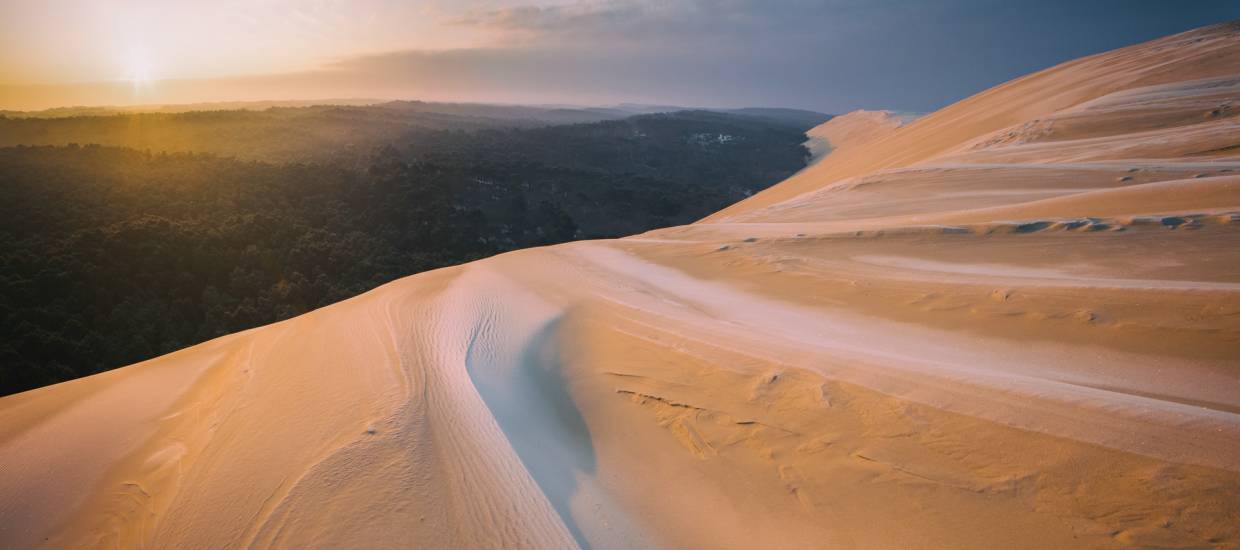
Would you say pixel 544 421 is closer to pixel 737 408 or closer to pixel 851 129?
pixel 737 408

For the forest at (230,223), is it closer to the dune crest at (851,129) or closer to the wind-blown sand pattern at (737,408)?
the wind-blown sand pattern at (737,408)

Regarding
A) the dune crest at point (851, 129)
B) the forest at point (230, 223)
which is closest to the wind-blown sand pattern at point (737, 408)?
the forest at point (230, 223)

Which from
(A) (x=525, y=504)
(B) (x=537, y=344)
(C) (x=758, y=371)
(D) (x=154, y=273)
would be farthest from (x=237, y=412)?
(D) (x=154, y=273)

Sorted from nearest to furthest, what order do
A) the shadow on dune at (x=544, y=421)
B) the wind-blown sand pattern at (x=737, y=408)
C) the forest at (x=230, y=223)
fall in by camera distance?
the wind-blown sand pattern at (x=737, y=408) → the shadow on dune at (x=544, y=421) → the forest at (x=230, y=223)

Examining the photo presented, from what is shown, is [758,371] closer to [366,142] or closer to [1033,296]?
[1033,296]

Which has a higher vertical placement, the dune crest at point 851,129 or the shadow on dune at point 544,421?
the dune crest at point 851,129

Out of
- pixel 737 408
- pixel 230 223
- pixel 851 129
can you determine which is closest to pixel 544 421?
pixel 737 408
